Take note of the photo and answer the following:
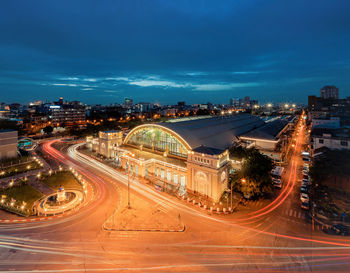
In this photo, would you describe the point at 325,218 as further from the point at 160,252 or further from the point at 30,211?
the point at 30,211

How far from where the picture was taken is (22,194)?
102ft

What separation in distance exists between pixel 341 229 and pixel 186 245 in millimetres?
19453

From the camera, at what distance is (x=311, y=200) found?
1139 inches

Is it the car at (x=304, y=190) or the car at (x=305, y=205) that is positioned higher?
the car at (x=304, y=190)

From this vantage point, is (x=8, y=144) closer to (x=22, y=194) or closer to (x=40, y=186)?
(x=40, y=186)

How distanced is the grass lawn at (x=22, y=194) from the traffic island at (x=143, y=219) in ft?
48.1

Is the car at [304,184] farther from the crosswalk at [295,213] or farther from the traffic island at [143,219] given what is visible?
the traffic island at [143,219]

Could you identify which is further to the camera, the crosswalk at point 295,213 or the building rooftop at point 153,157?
the building rooftop at point 153,157

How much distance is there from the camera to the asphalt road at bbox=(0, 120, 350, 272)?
17.1 meters

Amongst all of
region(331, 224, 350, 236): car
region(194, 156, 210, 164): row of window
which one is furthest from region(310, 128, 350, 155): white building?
region(194, 156, 210, 164): row of window

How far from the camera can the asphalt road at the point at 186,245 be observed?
1708cm

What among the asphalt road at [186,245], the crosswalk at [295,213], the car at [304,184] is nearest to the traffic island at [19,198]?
the asphalt road at [186,245]

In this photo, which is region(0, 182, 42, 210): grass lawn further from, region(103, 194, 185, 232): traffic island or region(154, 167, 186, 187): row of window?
region(154, 167, 186, 187): row of window

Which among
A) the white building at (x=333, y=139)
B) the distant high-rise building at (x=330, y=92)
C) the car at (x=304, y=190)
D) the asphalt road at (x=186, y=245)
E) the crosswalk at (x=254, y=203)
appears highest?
the distant high-rise building at (x=330, y=92)
